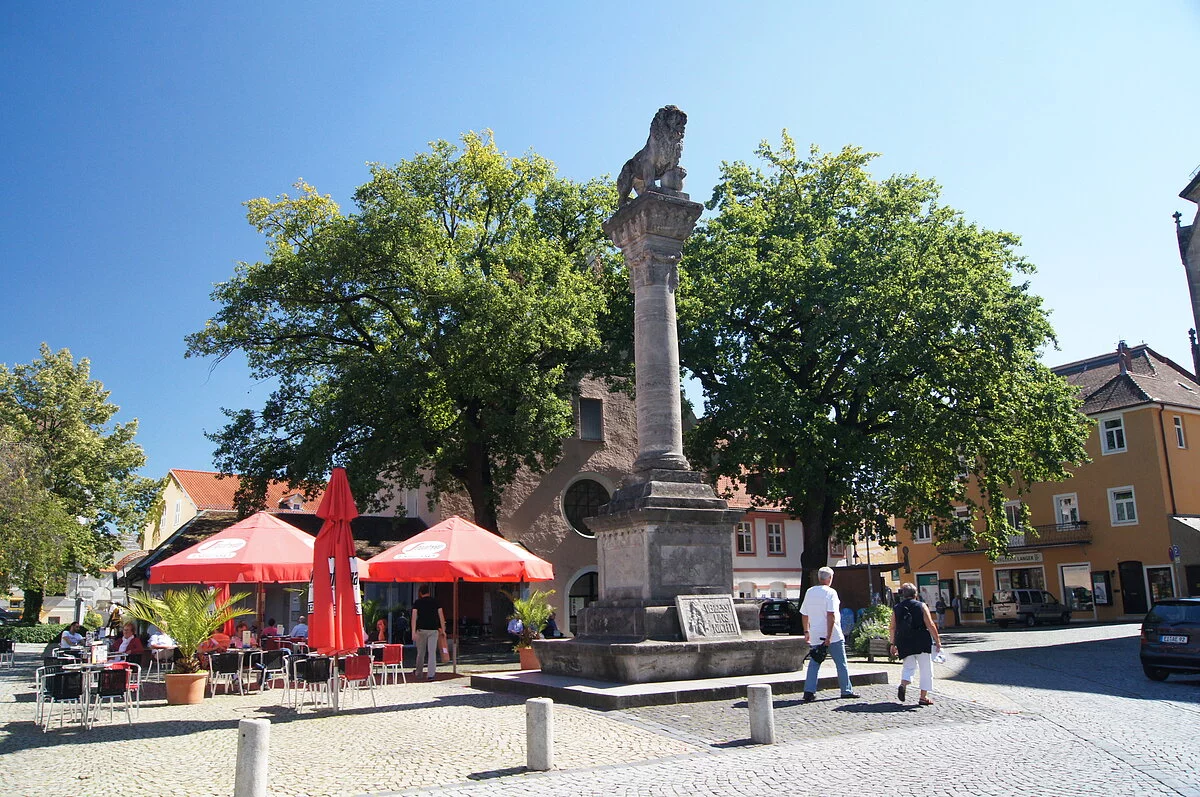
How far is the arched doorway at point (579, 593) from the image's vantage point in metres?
34.0

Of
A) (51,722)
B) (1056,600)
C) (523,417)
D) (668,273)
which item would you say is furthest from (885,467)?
(51,722)

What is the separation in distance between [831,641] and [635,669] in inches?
99.4

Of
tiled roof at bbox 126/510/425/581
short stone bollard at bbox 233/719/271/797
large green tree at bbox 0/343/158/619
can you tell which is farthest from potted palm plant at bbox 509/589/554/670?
large green tree at bbox 0/343/158/619

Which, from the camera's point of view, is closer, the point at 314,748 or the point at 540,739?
the point at 540,739

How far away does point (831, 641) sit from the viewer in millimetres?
11484

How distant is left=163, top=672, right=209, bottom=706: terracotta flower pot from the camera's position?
1338 cm

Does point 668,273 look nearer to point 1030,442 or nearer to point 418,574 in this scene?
point 418,574

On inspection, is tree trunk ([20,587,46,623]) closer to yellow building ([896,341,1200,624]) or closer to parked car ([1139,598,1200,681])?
yellow building ([896,341,1200,624])

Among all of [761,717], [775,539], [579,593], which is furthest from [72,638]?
[775,539]

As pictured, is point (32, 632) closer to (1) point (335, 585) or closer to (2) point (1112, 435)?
(1) point (335, 585)

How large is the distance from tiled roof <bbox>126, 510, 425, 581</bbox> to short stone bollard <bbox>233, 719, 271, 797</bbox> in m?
23.7

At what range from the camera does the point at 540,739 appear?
7871mm

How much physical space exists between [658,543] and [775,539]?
3467cm

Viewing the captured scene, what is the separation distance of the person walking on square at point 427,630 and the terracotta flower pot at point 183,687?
445cm
